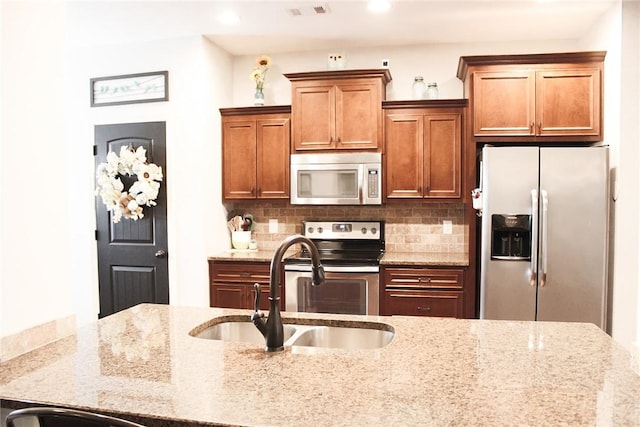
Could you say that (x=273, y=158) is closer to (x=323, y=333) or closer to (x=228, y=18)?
(x=228, y=18)

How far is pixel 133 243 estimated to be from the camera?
421cm

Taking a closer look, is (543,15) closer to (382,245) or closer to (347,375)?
(382,245)

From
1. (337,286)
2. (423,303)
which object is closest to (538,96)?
(423,303)

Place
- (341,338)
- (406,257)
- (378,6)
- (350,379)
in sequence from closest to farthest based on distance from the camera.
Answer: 1. (350,379)
2. (341,338)
3. (378,6)
4. (406,257)

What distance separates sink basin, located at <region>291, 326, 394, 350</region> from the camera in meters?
1.87

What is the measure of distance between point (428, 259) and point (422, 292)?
268 millimetres

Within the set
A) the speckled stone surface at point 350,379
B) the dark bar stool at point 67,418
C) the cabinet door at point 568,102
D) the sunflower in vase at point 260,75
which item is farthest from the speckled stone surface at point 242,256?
the dark bar stool at point 67,418

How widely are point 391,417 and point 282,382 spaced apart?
1.08 ft

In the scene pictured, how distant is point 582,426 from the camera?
0.99 m

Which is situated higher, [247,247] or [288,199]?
[288,199]

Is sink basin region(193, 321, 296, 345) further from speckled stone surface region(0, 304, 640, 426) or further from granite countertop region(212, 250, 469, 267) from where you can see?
granite countertop region(212, 250, 469, 267)

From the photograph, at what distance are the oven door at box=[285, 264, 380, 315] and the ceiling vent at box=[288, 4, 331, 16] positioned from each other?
191 centimetres

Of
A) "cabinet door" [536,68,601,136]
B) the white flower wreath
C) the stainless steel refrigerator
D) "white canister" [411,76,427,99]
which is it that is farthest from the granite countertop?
"white canister" [411,76,427,99]

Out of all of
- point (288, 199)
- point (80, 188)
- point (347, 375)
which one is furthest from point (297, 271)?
point (347, 375)
